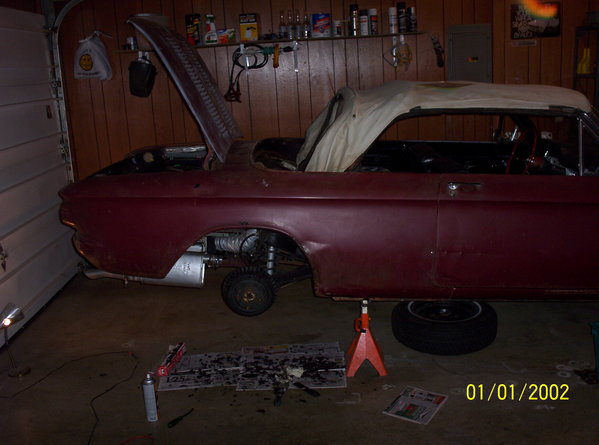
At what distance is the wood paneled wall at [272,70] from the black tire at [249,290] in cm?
307

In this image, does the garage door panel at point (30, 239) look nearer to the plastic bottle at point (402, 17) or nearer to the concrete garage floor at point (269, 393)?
the concrete garage floor at point (269, 393)

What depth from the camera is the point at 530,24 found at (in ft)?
22.2

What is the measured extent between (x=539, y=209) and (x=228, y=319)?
98.5 inches

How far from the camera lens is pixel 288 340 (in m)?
4.56

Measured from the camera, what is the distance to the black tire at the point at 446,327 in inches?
163

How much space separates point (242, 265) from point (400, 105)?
5.60 ft

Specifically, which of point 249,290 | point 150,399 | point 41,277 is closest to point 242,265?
point 249,290

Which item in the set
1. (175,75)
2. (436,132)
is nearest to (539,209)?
(175,75)

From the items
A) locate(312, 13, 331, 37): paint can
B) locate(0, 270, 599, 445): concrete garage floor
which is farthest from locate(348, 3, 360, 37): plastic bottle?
locate(0, 270, 599, 445): concrete garage floor

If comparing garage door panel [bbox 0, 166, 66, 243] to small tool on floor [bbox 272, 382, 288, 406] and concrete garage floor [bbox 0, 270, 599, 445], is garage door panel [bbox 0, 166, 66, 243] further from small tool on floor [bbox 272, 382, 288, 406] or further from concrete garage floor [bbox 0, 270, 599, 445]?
small tool on floor [bbox 272, 382, 288, 406]

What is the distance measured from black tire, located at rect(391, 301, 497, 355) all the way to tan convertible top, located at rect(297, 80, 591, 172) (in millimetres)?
1168

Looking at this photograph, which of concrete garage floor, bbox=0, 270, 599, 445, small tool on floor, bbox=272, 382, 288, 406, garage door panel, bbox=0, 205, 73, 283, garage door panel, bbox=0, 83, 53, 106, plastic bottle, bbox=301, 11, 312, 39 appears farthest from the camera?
plastic bottle, bbox=301, 11, 312, 39

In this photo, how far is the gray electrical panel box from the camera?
677 cm

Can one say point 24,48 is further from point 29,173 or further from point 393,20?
point 393,20
